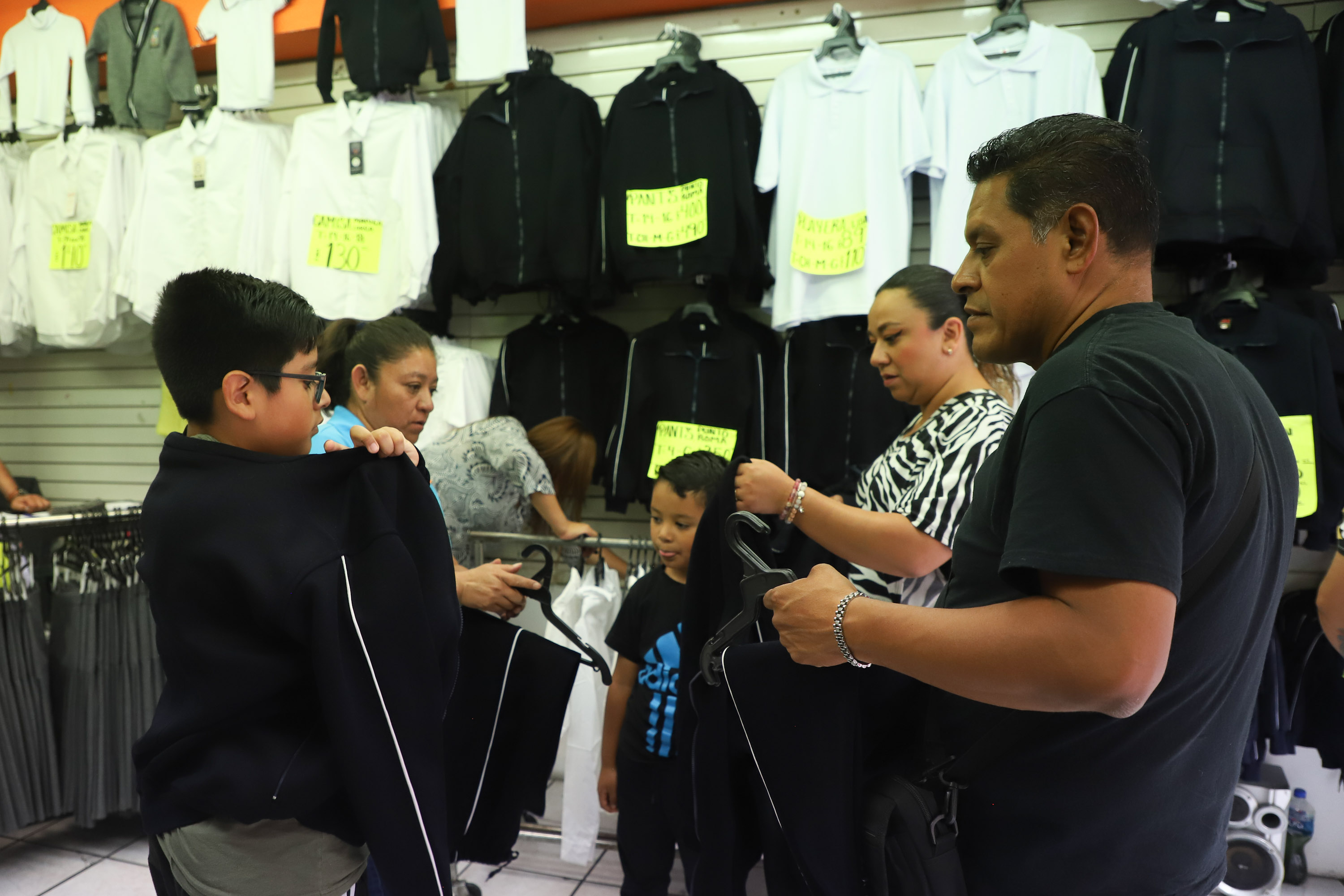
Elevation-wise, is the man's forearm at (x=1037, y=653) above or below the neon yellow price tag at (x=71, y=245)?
below

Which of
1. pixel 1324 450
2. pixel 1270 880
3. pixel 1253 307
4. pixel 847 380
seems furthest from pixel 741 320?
pixel 1270 880

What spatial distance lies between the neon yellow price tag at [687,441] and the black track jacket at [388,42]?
5.21 ft

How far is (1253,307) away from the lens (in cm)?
260

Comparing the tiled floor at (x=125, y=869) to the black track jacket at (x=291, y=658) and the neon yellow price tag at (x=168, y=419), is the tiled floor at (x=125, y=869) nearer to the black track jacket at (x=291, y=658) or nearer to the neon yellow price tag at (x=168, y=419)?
the neon yellow price tag at (x=168, y=419)

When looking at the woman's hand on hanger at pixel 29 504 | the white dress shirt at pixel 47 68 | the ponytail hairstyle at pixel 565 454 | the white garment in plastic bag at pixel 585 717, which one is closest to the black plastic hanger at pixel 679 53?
the ponytail hairstyle at pixel 565 454

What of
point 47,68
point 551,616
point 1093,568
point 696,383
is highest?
point 47,68

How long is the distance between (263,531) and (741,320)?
7.43 feet

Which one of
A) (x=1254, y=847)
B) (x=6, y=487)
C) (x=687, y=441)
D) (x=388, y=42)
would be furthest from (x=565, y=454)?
(x=6, y=487)

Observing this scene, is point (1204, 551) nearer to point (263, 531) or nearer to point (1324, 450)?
point (263, 531)

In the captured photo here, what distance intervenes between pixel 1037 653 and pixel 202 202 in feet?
12.8

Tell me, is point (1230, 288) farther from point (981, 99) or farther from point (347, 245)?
point (347, 245)

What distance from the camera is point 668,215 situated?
2945 millimetres

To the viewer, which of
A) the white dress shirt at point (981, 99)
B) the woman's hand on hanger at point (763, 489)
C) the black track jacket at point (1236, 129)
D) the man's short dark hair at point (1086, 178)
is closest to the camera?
the man's short dark hair at point (1086, 178)

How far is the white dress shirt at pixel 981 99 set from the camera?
8.86 ft
